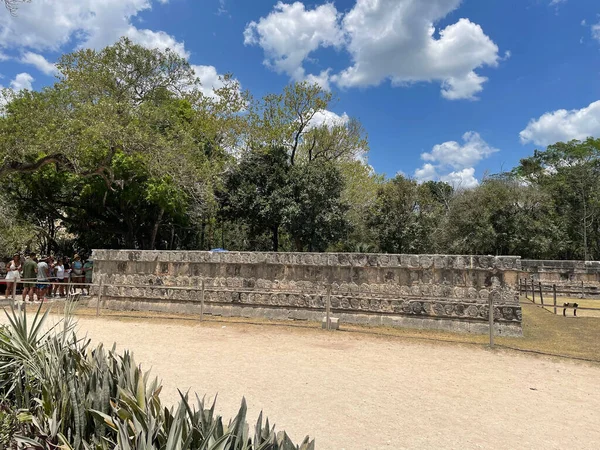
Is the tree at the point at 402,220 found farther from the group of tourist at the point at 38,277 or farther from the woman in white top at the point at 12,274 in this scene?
the woman in white top at the point at 12,274

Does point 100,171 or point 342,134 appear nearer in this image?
point 100,171

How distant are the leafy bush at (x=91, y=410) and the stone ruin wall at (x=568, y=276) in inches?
692

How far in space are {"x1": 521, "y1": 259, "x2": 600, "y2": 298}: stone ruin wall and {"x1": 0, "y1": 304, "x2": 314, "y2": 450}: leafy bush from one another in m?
17.6

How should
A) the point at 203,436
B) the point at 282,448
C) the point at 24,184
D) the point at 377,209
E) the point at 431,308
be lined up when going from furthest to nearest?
the point at 377,209
the point at 24,184
the point at 431,308
the point at 203,436
the point at 282,448

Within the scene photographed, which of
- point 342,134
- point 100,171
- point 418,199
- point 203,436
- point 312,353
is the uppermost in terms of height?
point 342,134

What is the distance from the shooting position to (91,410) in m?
2.92

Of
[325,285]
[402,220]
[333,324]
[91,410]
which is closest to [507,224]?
[402,220]

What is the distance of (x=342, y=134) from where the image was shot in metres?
23.6

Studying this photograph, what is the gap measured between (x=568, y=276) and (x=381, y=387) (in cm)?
1655

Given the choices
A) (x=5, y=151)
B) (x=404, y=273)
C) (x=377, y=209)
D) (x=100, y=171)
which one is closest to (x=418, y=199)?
(x=377, y=209)

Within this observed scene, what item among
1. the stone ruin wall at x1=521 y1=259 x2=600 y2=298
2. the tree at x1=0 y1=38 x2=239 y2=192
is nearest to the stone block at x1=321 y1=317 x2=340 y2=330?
the tree at x1=0 y1=38 x2=239 y2=192

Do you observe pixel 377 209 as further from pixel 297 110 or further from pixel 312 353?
pixel 312 353

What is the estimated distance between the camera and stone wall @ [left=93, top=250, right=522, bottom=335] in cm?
890

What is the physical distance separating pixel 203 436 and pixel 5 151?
13.8 m
